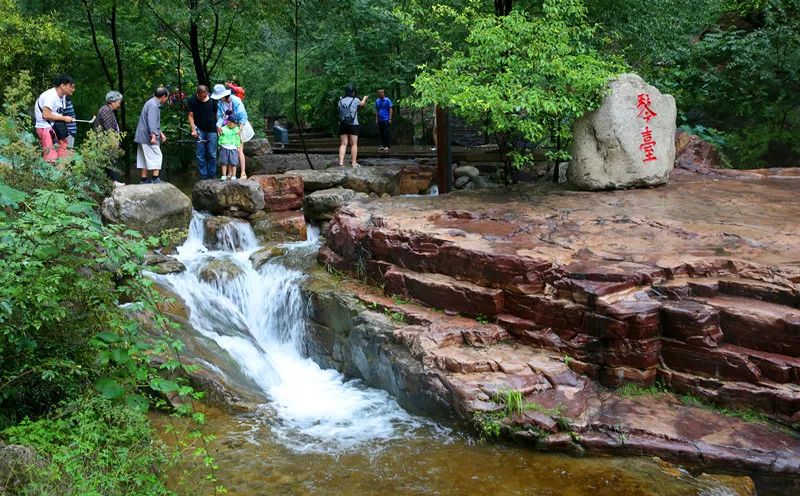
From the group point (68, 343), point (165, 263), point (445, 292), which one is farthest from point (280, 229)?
point (68, 343)

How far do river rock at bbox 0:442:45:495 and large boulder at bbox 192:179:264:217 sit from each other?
7.76 m

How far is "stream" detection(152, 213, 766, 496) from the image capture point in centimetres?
542

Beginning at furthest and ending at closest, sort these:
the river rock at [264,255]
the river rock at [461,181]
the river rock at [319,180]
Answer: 1. the river rock at [461,181]
2. the river rock at [319,180]
3. the river rock at [264,255]

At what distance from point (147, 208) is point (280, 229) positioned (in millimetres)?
2058

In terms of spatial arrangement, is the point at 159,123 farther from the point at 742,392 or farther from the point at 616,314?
the point at 742,392

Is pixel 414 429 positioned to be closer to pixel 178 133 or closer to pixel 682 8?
pixel 682 8

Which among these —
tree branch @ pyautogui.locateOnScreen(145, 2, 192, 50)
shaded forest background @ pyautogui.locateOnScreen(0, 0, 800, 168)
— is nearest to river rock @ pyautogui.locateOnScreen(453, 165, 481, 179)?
shaded forest background @ pyautogui.locateOnScreen(0, 0, 800, 168)

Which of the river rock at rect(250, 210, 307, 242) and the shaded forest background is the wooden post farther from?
the river rock at rect(250, 210, 307, 242)

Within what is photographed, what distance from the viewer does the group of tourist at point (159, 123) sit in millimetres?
9836

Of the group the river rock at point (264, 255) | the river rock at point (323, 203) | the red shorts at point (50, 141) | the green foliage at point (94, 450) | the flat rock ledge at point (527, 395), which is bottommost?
the flat rock ledge at point (527, 395)

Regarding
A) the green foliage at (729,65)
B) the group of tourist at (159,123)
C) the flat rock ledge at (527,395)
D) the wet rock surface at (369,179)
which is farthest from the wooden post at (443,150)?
the flat rock ledge at (527,395)

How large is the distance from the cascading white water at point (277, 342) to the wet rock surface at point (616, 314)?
0.43 metres

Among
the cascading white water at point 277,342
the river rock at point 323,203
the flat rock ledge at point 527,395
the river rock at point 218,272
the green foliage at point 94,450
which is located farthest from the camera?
the river rock at point 323,203

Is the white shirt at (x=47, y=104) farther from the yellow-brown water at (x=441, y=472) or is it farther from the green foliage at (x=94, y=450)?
the green foliage at (x=94, y=450)
